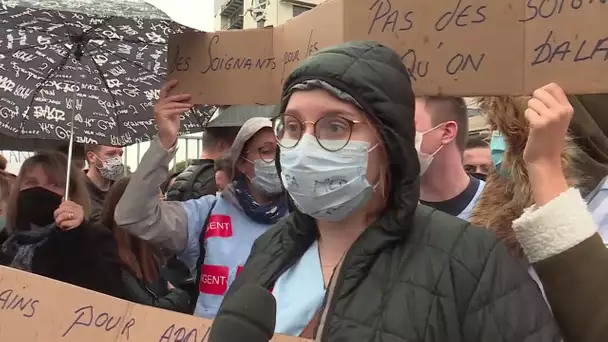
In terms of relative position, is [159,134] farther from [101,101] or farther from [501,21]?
[501,21]

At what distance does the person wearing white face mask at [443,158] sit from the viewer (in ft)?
9.05

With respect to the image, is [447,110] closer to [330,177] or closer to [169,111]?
[169,111]

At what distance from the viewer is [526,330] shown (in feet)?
4.43

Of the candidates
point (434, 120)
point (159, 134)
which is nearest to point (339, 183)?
point (434, 120)

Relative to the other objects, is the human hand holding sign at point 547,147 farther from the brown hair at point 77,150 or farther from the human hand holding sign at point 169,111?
the brown hair at point 77,150

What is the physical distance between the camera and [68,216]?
10.6 feet

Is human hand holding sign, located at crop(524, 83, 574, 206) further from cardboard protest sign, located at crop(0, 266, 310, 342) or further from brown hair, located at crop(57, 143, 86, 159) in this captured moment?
brown hair, located at crop(57, 143, 86, 159)

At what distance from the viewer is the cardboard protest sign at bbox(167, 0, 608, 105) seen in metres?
1.63

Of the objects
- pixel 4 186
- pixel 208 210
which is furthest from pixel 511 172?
pixel 4 186

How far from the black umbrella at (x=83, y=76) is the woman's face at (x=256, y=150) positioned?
0.49m

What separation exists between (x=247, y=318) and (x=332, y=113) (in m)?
0.59

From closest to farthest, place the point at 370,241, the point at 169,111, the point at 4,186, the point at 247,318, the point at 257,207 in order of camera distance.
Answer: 1. the point at 247,318
2. the point at 370,241
3. the point at 169,111
4. the point at 257,207
5. the point at 4,186

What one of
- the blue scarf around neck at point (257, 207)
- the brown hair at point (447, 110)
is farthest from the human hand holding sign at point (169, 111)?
the brown hair at point (447, 110)

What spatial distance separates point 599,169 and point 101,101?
2648 mm
